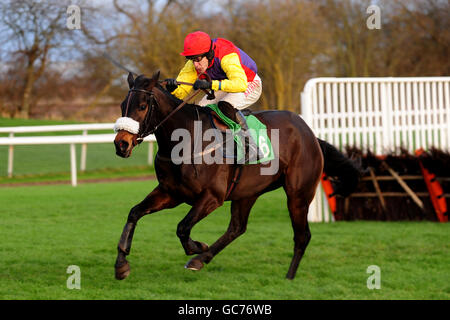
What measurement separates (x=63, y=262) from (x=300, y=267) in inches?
72.8

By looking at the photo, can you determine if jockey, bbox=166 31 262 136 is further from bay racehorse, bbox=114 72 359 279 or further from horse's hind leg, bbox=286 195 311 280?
horse's hind leg, bbox=286 195 311 280

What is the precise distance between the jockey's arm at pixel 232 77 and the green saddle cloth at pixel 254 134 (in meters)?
0.26

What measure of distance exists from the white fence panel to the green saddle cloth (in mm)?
2686

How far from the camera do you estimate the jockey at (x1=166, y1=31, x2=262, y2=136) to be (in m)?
4.00

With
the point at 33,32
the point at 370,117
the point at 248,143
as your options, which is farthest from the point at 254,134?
the point at 33,32

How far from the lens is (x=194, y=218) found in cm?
397

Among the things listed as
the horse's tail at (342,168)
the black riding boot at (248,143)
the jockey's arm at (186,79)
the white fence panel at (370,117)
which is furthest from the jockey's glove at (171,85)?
the white fence panel at (370,117)

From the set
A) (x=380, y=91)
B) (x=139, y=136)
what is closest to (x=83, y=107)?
(x=380, y=91)

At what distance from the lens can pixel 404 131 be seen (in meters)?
7.56

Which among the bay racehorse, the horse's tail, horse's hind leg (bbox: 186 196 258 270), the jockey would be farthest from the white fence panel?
the jockey

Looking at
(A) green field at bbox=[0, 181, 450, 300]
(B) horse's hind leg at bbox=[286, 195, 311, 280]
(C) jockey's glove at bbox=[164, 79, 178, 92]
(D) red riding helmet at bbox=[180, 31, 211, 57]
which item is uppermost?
(D) red riding helmet at bbox=[180, 31, 211, 57]

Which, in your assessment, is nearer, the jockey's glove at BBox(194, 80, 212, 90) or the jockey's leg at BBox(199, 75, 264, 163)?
the jockey's glove at BBox(194, 80, 212, 90)

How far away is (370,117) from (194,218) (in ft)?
13.5

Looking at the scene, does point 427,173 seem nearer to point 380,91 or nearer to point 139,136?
point 380,91
